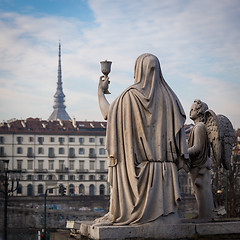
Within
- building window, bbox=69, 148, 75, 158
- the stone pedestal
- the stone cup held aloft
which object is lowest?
the stone pedestal

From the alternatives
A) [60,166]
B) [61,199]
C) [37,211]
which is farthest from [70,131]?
[37,211]

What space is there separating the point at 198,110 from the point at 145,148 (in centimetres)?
245

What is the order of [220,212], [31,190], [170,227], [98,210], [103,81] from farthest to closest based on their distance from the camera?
[31,190] → [98,210] → [220,212] → [103,81] → [170,227]

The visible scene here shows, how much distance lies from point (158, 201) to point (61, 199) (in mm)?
116658

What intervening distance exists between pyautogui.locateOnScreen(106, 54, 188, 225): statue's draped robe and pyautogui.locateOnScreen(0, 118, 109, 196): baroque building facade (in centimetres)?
13718

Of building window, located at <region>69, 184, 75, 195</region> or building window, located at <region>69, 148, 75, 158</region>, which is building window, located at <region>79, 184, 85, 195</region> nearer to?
building window, located at <region>69, 184, 75, 195</region>

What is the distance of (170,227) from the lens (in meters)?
9.84

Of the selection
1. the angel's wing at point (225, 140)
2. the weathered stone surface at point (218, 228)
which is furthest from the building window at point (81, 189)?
the weathered stone surface at point (218, 228)

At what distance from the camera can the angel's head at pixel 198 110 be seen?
480 inches

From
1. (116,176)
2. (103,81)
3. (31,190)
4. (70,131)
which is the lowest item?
(116,176)

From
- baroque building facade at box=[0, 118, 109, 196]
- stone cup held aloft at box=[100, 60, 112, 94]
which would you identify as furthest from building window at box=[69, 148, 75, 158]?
stone cup held aloft at box=[100, 60, 112, 94]

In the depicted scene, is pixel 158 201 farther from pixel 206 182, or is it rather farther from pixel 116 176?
pixel 206 182

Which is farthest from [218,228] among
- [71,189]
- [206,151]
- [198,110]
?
[71,189]

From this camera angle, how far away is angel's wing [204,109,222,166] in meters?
11.3
